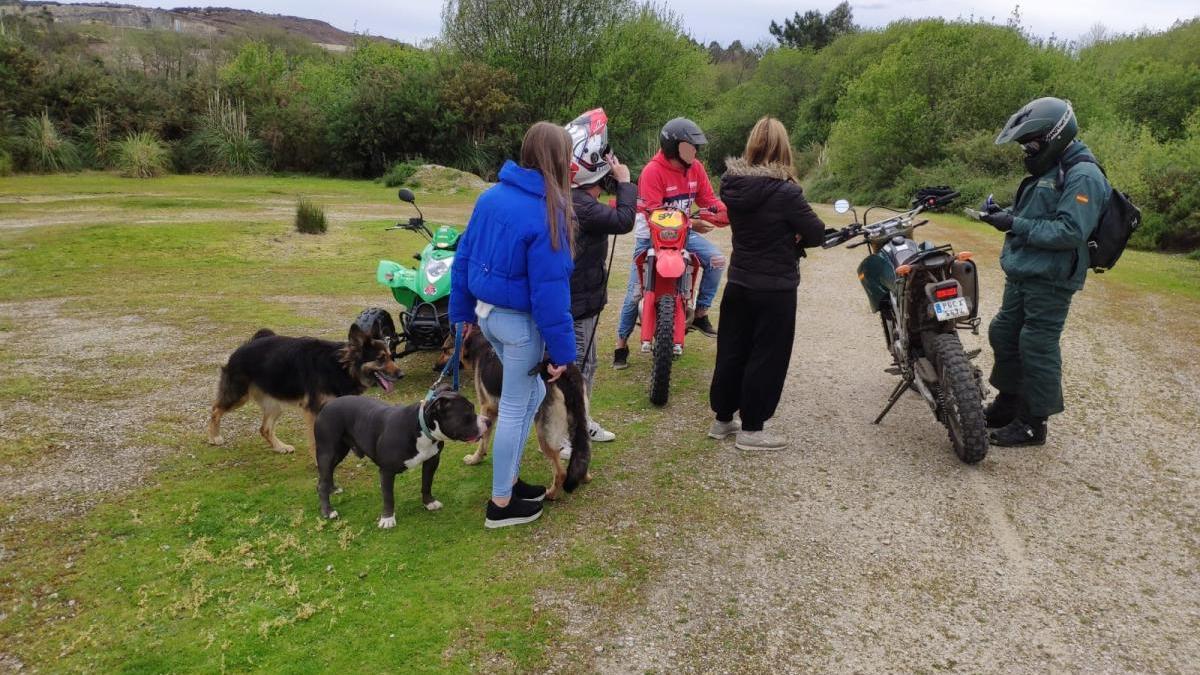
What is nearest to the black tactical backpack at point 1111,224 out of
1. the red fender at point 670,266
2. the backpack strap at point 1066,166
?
the backpack strap at point 1066,166

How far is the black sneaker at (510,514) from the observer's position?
3.92m

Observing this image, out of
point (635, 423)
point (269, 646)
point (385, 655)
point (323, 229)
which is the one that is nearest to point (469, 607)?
point (385, 655)

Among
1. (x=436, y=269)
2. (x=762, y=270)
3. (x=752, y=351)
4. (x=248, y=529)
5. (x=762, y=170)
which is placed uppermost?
(x=762, y=170)

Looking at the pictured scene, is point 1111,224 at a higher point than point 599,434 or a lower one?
higher

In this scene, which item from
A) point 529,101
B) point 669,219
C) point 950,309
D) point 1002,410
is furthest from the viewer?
point 529,101

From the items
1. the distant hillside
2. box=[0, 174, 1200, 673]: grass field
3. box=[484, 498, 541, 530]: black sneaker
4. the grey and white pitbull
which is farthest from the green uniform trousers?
the distant hillside

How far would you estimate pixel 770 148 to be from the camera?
4.55m

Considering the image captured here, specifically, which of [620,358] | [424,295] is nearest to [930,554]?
[620,358]

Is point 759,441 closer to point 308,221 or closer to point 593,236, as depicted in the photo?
point 593,236

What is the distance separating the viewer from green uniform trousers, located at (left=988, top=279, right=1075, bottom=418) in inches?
184

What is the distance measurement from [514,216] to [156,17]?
433 ft

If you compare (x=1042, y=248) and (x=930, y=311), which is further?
(x=930, y=311)

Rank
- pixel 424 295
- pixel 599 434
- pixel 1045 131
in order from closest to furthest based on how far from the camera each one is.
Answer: pixel 1045 131
pixel 599 434
pixel 424 295

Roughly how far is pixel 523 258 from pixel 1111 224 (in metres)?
3.65
